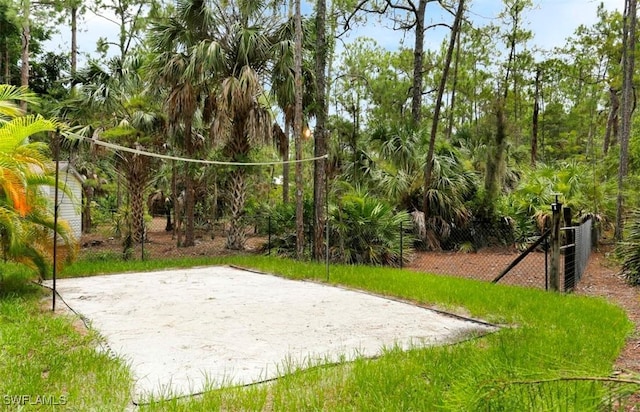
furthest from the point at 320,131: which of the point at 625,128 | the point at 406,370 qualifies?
the point at 625,128

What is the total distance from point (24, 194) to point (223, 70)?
622 centimetres

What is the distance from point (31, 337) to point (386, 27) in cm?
1231

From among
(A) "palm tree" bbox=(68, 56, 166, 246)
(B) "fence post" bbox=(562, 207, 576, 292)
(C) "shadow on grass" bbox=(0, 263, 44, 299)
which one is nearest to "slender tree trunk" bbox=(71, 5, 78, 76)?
(A) "palm tree" bbox=(68, 56, 166, 246)

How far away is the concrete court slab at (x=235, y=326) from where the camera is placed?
3.32 meters

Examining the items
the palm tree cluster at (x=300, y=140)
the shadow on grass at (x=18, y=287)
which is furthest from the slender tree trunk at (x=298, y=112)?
the shadow on grass at (x=18, y=287)

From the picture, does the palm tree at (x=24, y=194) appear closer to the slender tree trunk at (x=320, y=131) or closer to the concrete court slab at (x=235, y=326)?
the concrete court slab at (x=235, y=326)

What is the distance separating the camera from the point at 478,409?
0.92 metres

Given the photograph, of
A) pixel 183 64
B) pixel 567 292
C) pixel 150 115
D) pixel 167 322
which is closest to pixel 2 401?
pixel 167 322

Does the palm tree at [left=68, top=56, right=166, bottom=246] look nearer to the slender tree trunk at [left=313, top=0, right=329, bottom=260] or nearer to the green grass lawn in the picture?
the slender tree trunk at [left=313, top=0, right=329, bottom=260]

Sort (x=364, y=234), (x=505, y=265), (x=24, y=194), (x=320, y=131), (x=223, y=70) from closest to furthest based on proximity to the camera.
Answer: (x=24, y=194)
(x=505, y=265)
(x=320, y=131)
(x=364, y=234)
(x=223, y=70)

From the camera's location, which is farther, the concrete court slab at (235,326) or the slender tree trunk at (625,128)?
the slender tree trunk at (625,128)

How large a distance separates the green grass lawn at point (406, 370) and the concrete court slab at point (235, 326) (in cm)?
25

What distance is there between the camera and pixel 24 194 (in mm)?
4727

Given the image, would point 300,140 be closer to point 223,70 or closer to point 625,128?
point 223,70
